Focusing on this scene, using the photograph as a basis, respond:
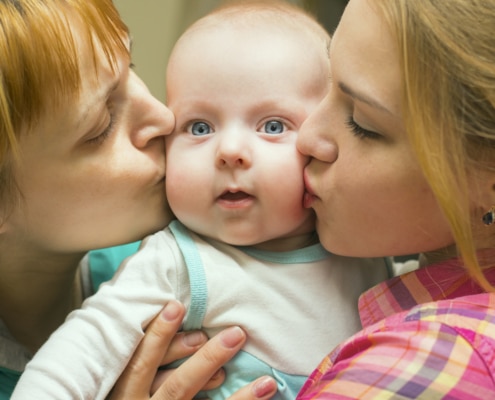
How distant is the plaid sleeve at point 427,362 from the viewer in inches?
33.6

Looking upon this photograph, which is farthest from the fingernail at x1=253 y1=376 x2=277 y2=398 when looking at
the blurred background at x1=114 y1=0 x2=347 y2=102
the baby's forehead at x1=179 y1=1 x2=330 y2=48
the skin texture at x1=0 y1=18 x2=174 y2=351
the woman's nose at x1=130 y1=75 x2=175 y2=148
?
the blurred background at x1=114 y1=0 x2=347 y2=102

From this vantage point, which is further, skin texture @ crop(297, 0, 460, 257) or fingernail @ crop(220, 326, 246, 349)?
fingernail @ crop(220, 326, 246, 349)

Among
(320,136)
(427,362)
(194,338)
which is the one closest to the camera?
(427,362)

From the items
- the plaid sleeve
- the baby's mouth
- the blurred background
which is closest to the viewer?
the plaid sleeve

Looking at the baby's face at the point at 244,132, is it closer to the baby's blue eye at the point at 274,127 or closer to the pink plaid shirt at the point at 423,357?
the baby's blue eye at the point at 274,127

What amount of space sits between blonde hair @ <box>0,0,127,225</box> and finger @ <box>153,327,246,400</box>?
407 mm

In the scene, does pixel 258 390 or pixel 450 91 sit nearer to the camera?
pixel 450 91

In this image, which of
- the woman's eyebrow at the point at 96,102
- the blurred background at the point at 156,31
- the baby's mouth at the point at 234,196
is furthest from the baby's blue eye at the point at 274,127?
the blurred background at the point at 156,31

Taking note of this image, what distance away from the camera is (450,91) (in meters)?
0.90

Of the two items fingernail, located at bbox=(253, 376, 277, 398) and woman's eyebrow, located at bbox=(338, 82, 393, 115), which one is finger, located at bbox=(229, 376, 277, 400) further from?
woman's eyebrow, located at bbox=(338, 82, 393, 115)

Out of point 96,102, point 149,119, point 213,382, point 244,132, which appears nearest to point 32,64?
point 96,102

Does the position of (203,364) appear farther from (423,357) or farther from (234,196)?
(423,357)

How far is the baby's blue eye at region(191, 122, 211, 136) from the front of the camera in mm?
1212

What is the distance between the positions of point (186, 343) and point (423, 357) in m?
0.46
